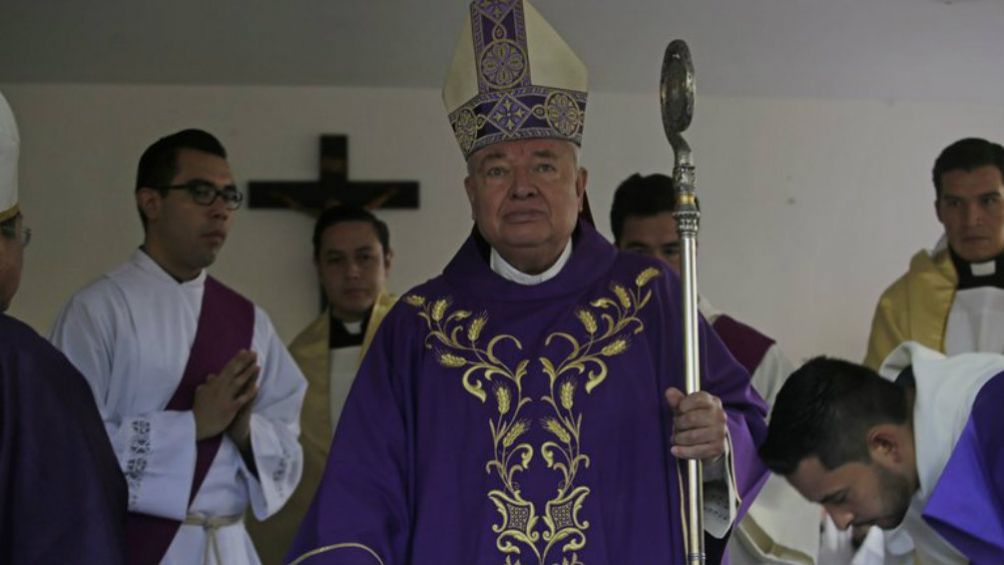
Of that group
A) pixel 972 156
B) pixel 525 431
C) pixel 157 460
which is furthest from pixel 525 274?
pixel 972 156

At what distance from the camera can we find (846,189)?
8469 millimetres

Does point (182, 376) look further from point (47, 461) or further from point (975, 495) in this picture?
point (975, 495)

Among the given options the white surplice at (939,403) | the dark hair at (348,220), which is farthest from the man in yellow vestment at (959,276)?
the white surplice at (939,403)

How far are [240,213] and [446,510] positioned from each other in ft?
15.2

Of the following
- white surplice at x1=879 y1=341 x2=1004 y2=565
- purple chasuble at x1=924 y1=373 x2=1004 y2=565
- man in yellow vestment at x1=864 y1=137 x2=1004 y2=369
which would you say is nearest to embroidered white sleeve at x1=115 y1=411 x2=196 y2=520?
white surplice at x1=879 y1=341 x2=1004 y2=565

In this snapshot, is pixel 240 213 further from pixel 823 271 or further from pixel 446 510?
pixel 446 510

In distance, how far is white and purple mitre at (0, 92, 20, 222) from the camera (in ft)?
12.8

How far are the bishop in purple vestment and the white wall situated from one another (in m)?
4.17

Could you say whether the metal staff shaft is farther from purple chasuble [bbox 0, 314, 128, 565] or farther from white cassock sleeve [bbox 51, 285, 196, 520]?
white cassock sleeve [bbox 51, 285, 196, 520]

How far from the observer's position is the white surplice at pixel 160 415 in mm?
4719

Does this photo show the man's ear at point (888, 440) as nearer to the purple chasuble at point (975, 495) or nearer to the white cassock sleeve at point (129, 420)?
the purple chasuble at point (975, 495)

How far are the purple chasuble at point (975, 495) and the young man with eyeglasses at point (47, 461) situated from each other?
1890 mm

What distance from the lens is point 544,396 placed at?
12.1 ft

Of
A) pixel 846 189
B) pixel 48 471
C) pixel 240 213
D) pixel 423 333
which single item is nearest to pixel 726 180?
pixel 846 189
